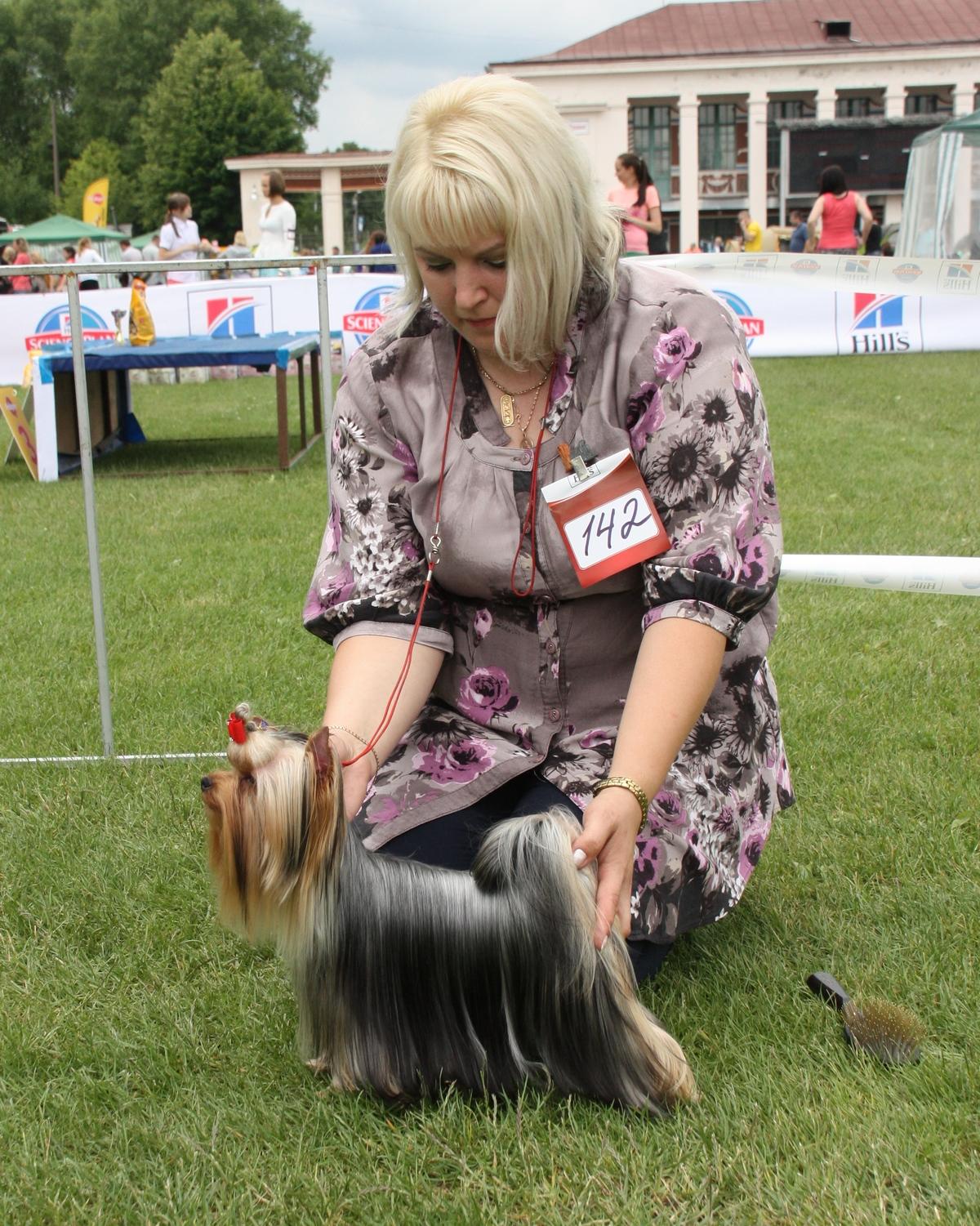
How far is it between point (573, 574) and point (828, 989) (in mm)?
831

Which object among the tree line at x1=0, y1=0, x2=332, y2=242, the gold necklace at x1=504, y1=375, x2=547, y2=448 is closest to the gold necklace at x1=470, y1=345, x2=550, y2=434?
the gold necklace at x1=504, y1=375, x2=547, y2=448

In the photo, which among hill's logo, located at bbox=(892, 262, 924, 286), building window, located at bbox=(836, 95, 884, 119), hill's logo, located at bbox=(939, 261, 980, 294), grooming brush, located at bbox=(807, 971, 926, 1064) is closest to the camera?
grooming brush, located at bbox=(807, 971, 926, 1064)

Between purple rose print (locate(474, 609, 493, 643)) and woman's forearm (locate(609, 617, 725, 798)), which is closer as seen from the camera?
woman's forearm (locate(609, 617, 725, 798))

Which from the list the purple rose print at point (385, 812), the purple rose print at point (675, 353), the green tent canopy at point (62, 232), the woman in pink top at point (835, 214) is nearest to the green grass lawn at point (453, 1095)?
the purple rose print at point (385, 812)

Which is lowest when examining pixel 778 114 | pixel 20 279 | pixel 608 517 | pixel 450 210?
pixel 608 517

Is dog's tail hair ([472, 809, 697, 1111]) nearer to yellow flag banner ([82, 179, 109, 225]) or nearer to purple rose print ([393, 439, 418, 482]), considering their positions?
purple rose print ([393, 439, 418, 482])

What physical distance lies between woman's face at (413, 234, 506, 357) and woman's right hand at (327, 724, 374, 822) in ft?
2.11

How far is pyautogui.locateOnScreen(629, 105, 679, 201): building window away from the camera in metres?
51.8

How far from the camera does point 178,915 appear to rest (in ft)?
8.77

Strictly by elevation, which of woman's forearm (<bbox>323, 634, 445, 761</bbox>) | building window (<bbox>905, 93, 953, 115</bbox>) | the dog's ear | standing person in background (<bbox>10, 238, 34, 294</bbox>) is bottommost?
woman's forearm (<bbox>323, 634, 445, 761</bbox>)

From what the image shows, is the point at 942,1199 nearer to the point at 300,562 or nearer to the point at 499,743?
the point at 499,743

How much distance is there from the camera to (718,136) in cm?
5281

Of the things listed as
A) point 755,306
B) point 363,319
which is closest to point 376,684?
point 755,306

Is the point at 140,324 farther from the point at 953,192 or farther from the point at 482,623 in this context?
the point at 953,192
